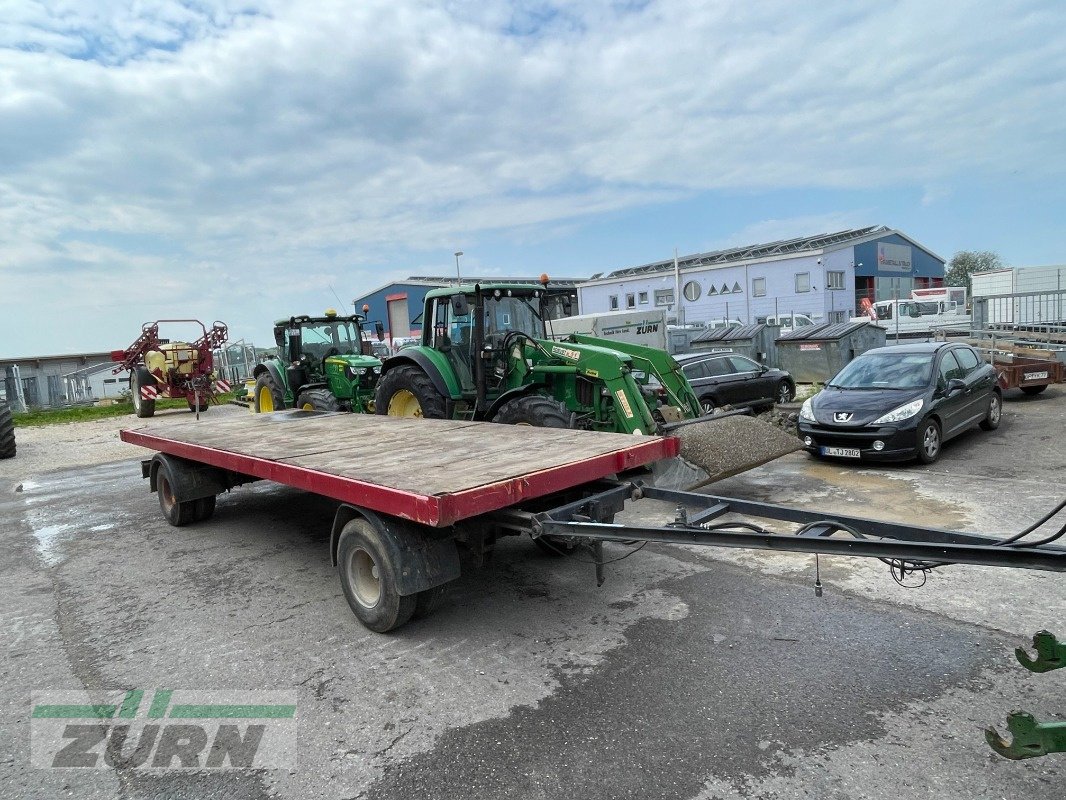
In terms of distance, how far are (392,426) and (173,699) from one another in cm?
337

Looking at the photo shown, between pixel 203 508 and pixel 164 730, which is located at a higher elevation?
pixel 203 508

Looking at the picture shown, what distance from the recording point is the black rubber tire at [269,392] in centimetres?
1300

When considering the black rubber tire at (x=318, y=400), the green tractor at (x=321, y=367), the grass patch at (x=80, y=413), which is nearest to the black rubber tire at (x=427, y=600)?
the green tractor at (x=321, y=367)

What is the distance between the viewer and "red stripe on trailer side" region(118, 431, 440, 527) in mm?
3413

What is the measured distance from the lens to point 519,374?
26.3ft

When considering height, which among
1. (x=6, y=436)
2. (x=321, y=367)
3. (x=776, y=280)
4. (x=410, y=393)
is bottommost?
(x=6, y=436)

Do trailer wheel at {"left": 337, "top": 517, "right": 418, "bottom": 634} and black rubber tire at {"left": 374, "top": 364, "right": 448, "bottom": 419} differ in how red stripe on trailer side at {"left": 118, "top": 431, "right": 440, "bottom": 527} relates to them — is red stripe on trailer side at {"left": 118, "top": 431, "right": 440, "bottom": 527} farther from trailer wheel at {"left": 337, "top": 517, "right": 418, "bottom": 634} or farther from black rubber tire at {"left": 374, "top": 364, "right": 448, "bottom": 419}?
black rubber tire at {"left": 374, "top": 364, "right": 448, "bottom": 419}

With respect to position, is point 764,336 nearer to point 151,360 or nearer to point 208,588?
point 208,588

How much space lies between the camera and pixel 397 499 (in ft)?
11.7

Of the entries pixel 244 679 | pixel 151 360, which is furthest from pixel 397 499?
pixel 151 360

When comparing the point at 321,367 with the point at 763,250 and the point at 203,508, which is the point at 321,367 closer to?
the point at 203,508

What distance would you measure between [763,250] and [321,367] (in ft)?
102

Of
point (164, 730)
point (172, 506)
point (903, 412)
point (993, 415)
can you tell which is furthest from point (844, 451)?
point (172, 506)

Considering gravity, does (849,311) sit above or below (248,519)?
above
